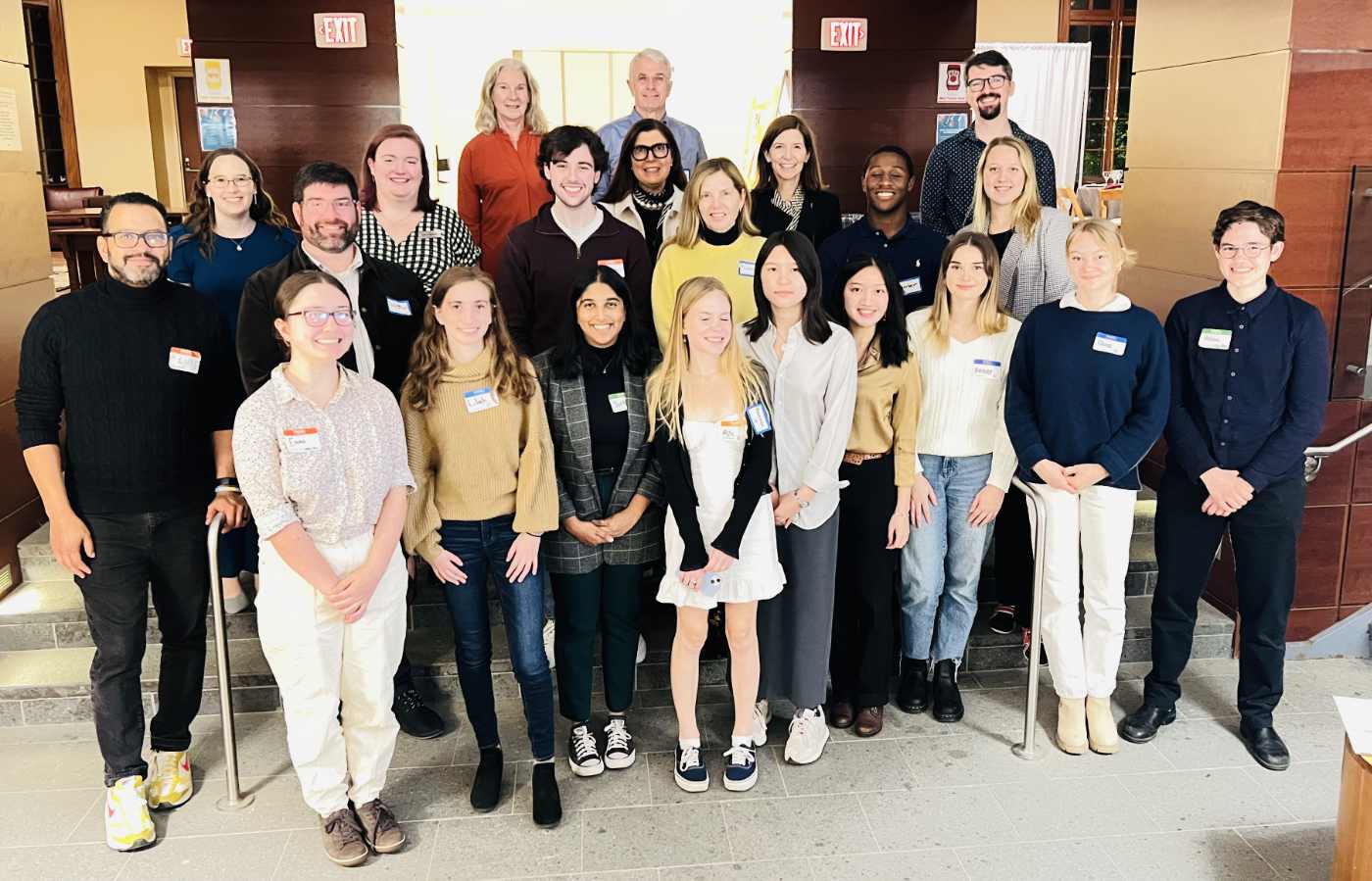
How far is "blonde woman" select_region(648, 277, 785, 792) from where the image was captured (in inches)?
120

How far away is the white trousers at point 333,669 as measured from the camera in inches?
110

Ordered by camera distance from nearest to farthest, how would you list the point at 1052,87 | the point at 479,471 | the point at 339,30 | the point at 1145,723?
1. the point at 479,471
2. the point at 1145,723
3. the point at 339,30
4. the point at 1052,87

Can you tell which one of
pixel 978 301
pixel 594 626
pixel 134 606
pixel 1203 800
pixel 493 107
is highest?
pixel 493 107

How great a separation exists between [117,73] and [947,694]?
12.6 m

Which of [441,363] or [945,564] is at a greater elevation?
[441,363]

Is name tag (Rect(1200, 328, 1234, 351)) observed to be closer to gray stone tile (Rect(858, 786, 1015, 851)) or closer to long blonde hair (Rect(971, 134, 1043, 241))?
long blonde hair (Rect(971, 134, 1043, 241))

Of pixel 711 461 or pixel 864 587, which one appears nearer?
pixel 711 461

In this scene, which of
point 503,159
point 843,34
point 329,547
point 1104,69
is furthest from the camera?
point 1104,69

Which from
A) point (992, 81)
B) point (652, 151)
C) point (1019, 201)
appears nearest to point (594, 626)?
point (652, 151)

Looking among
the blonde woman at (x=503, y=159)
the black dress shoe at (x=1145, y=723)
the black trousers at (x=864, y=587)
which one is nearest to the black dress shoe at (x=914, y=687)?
the black trousers at (x=864, y=587)

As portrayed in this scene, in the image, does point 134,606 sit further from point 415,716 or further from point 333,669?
point 415,716

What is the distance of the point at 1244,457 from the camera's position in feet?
11.2

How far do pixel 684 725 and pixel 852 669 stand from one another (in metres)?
0.68

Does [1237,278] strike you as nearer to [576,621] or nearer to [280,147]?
[576,621]
